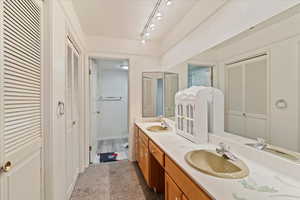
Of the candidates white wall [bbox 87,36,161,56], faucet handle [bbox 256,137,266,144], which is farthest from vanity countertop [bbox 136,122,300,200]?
white wall [bbox 87,36,161,56]

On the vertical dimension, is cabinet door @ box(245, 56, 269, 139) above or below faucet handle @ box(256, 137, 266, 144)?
above

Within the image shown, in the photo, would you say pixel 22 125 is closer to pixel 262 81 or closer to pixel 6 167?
pixel 6 167

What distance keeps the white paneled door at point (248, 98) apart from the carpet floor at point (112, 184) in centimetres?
139

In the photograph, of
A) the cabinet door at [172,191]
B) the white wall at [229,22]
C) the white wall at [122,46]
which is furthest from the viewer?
the white wall at [122,46]

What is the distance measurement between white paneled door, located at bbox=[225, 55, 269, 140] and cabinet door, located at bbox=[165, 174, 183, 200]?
74cm

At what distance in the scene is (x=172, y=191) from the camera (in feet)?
4.09

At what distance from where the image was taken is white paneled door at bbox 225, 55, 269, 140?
3.60 feet

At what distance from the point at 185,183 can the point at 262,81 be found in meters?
0.95

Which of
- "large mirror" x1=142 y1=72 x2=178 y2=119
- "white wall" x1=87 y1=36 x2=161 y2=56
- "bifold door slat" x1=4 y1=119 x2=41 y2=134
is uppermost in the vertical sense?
"white wall" x1=87 y1=36 x2=161 y2=56

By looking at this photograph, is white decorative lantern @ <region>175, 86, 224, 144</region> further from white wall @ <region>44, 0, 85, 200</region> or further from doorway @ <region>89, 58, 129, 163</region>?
doorway @ <region>89, 58, 129, 163</region>

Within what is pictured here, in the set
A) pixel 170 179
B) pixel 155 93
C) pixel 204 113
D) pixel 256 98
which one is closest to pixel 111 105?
pixel 155 93

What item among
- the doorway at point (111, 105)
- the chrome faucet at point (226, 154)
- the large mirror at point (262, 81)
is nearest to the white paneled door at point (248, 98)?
the large mirror at point (262, 81)

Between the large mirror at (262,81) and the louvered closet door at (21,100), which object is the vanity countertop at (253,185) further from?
the louvered closet door at (21,100)

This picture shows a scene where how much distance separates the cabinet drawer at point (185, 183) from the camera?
850 millimetres
